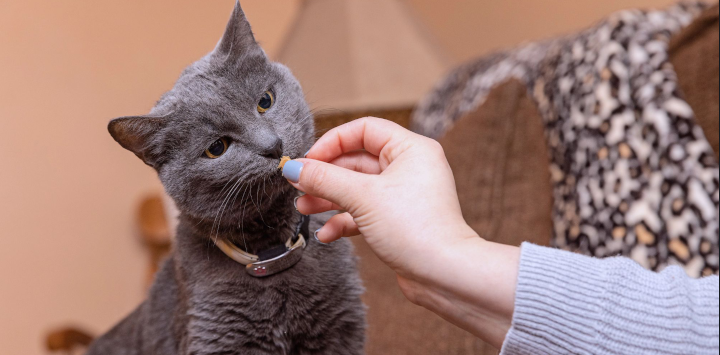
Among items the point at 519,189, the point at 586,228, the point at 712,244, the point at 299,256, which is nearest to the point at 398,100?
the point at 519,189

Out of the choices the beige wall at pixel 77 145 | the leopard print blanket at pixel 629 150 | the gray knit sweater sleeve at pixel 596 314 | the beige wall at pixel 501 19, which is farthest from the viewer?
the beige wall at pixel 501 19

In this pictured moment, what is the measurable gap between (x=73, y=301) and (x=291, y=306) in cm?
99

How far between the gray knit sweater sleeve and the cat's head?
36 cm

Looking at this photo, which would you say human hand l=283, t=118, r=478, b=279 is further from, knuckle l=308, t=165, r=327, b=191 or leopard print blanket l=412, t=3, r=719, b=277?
leopard print blanket l=412, t=3, r=719, b=277

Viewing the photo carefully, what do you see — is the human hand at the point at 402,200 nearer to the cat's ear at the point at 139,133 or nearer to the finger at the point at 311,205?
the finger at the point at 311,205

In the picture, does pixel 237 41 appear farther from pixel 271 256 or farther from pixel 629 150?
pixel 629 150

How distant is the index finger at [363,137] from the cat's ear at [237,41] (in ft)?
0.54

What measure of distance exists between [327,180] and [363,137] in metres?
0.12

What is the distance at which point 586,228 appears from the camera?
1.39 meters

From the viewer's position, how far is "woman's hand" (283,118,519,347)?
62 centimetres

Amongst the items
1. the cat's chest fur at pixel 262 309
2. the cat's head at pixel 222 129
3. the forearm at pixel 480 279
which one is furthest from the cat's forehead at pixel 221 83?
the forearm at pixel 480 279

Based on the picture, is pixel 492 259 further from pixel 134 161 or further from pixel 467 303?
pixel 134 161

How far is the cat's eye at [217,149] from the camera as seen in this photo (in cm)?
68

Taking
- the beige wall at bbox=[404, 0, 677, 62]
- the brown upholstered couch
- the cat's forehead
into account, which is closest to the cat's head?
the cat's forehead
